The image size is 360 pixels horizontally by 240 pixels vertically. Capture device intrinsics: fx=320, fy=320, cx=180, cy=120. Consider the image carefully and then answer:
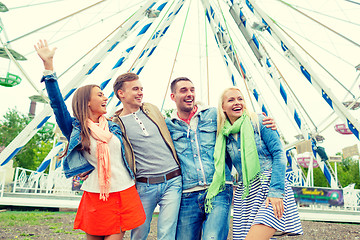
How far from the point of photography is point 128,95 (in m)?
3.17

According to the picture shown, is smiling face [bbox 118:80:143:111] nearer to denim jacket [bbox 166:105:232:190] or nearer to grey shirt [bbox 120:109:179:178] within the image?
grey shirt [bbox 120:109:179:178]

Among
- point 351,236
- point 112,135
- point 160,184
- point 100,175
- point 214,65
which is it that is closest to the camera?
point 100,175

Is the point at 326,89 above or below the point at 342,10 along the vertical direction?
below

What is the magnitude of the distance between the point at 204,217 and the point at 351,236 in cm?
547

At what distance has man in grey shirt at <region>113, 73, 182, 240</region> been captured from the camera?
9.28 ft

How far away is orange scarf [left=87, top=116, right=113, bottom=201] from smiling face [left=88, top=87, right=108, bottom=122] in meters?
0.11

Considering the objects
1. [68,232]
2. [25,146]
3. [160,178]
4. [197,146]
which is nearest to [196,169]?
[197,146]

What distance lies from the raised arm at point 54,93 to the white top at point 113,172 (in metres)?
0.26

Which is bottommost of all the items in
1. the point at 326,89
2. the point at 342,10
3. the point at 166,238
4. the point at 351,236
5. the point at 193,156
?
the point at 351,236

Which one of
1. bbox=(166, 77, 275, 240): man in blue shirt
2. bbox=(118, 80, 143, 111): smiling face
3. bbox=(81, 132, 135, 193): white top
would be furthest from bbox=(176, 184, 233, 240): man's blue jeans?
bbox=(118, 80, 143, 111): smiling face

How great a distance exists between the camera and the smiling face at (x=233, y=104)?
2918mm

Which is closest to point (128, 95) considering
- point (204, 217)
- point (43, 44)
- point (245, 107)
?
point (43, 44)

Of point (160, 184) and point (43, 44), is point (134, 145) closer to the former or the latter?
point (160, 184)

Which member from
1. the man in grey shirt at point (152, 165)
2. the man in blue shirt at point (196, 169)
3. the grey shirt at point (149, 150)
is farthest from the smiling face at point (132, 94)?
the man in blue shirt at point (196, 169)
